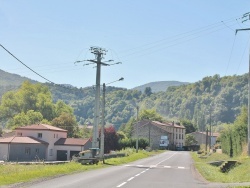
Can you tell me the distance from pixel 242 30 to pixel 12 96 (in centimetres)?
8148

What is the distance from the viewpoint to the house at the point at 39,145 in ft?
227

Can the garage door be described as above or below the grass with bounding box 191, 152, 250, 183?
below

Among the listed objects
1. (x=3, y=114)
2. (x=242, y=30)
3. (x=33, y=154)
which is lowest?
(x=33, y=154)

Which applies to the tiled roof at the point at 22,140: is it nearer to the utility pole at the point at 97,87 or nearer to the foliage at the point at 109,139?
the foliage at the point at 109,139

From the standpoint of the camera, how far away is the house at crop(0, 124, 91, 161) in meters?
69.3

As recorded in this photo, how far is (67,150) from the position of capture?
78125 millimetres

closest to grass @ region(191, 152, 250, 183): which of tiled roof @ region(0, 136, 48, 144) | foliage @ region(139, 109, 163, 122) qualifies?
tiled roof @ region(0, 136, 48, 144)

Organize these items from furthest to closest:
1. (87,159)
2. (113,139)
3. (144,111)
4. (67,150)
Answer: (144,111) → (113,139) → (67,150) → (87,159)

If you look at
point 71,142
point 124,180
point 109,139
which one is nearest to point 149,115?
point 109,139

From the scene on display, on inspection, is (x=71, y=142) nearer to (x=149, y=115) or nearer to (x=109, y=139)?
(x=109, y=139)

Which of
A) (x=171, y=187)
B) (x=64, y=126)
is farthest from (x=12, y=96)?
(x=171, y=187)

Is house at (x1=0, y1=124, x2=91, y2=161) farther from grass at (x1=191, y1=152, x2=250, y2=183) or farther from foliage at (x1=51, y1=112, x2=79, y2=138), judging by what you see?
grass at (x1=191, y1=152, x2=250, y2=183)

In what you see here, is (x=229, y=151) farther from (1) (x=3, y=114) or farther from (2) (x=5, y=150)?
(1) (x=3, y=114)

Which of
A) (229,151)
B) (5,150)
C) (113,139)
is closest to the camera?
(229,151)
